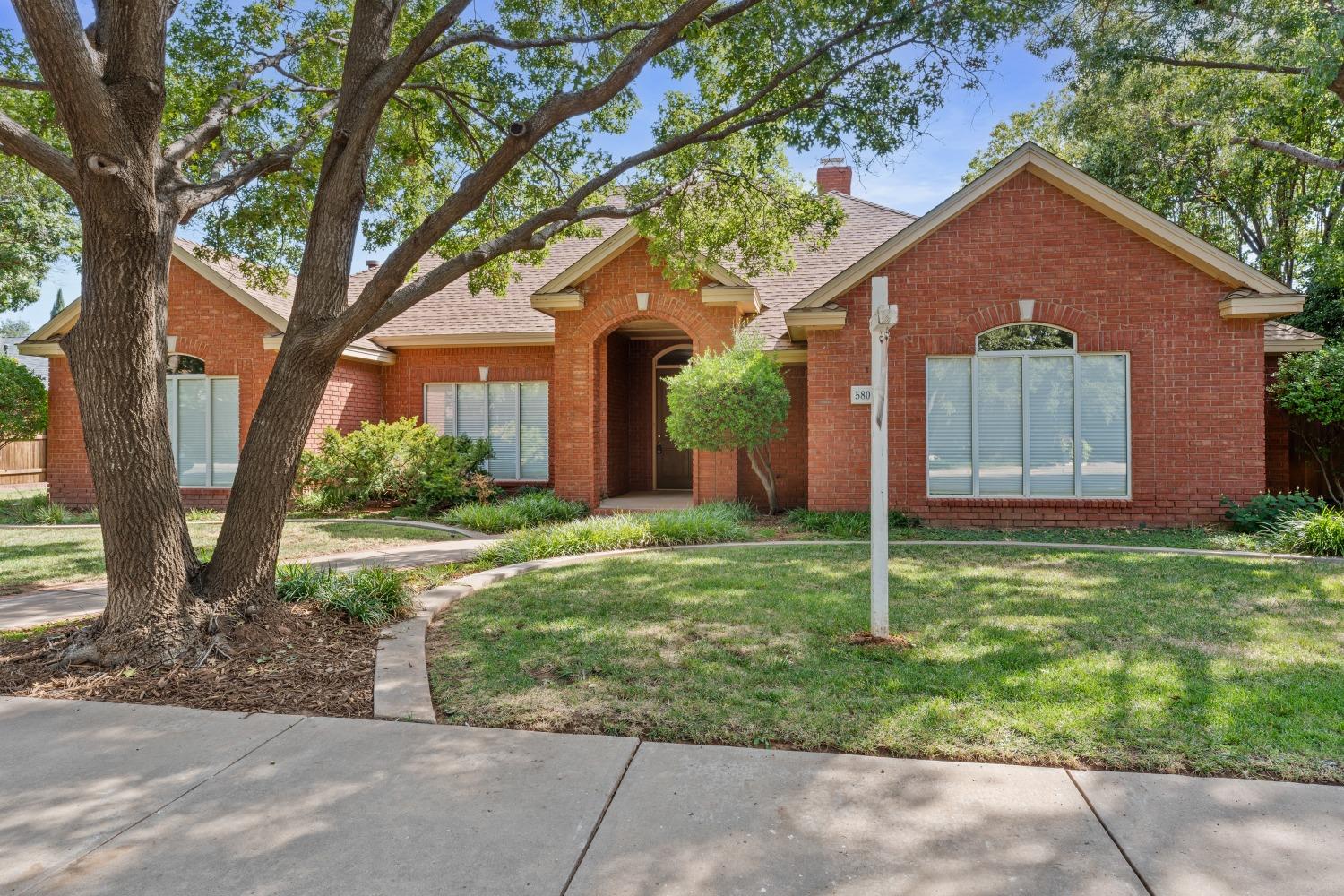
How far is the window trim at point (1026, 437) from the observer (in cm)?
1082

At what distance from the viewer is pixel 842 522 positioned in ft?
35.3

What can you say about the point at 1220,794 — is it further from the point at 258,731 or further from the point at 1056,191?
the point at 1056,191

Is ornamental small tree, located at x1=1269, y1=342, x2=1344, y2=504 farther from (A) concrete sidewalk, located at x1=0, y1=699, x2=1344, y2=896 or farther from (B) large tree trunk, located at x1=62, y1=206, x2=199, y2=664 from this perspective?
(B) large tree trunk, located at x1=62, y1=206, x2=199, y2=664

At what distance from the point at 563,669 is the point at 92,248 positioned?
4175 millimetres

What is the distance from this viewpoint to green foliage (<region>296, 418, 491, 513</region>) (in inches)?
525

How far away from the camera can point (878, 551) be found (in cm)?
498

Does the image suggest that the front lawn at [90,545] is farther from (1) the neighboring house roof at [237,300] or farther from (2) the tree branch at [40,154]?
(2) the tree branch at [40,154]

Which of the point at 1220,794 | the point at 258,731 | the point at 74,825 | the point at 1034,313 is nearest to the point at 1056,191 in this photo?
the point at 1034,313

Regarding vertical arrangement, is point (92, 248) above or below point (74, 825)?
above

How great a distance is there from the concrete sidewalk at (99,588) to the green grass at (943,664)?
1.95 metres

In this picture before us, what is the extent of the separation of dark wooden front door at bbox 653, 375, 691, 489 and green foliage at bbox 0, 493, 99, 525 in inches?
400

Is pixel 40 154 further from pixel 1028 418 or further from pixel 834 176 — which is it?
pixel 834 176

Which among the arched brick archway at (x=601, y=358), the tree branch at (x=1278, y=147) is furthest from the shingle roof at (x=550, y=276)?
the tree branch at (x=1278, y=147)

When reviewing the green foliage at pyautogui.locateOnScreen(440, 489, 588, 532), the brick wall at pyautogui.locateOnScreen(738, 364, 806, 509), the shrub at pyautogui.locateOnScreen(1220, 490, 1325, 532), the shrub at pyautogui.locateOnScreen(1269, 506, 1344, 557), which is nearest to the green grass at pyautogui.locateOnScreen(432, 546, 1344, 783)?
the shrub at pyautogui.locateOnScreen(1269, 506, 1344, 557)
